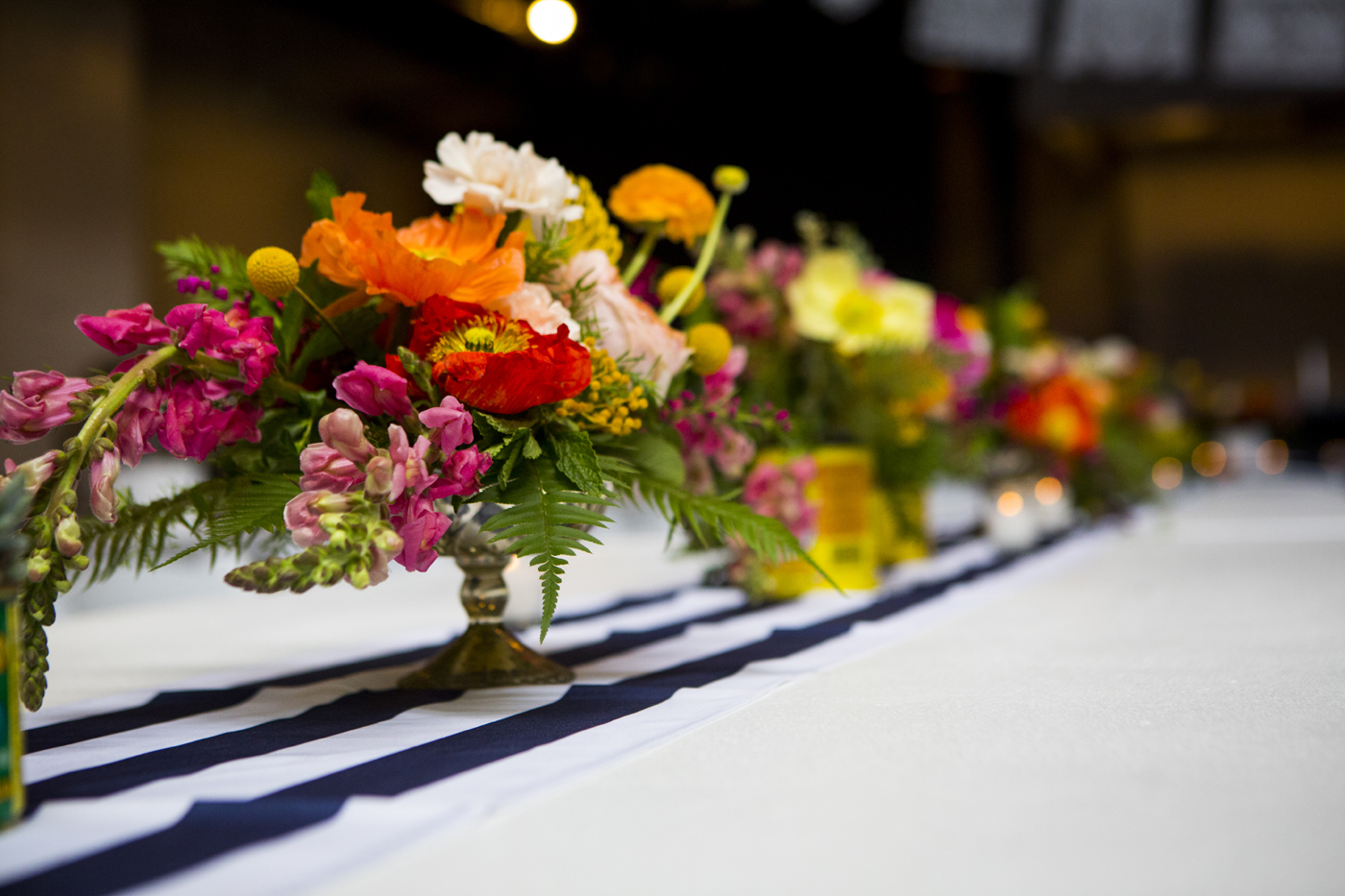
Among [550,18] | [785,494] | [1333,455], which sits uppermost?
[550,18]

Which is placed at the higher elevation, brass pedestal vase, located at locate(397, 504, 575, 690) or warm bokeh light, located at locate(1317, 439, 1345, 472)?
brass pedestal vase, located at locate(397, 504, 575, 690)

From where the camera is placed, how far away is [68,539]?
583 mm

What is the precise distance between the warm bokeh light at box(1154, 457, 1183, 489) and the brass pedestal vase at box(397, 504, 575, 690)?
303 centimetres

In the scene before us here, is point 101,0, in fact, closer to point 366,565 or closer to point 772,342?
point 772,342

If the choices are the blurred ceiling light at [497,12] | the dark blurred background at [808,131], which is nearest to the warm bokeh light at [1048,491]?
the blurred ceiling light at [497,12]

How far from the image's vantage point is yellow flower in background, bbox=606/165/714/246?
858 millimetres

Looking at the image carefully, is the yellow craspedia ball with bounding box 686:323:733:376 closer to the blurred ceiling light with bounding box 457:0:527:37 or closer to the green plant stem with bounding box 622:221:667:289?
the green plant stem with bounding box 622:221:667:289

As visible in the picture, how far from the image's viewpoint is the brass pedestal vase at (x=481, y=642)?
818 mm

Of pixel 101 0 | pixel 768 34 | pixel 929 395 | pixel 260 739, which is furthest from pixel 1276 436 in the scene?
pixel 260 739

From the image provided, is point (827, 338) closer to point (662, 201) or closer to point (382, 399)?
point (662, 201)

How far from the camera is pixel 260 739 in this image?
66cm

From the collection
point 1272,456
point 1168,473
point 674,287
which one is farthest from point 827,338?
point 1272,456

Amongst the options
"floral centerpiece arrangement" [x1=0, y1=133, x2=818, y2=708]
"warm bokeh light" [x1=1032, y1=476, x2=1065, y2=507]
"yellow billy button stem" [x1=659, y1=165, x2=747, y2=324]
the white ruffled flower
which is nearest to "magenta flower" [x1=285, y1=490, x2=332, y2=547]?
"floral centerpiece arrangement" [x1=0, y1=133, x2=818, y2=708]

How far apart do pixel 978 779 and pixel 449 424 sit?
332 mm
